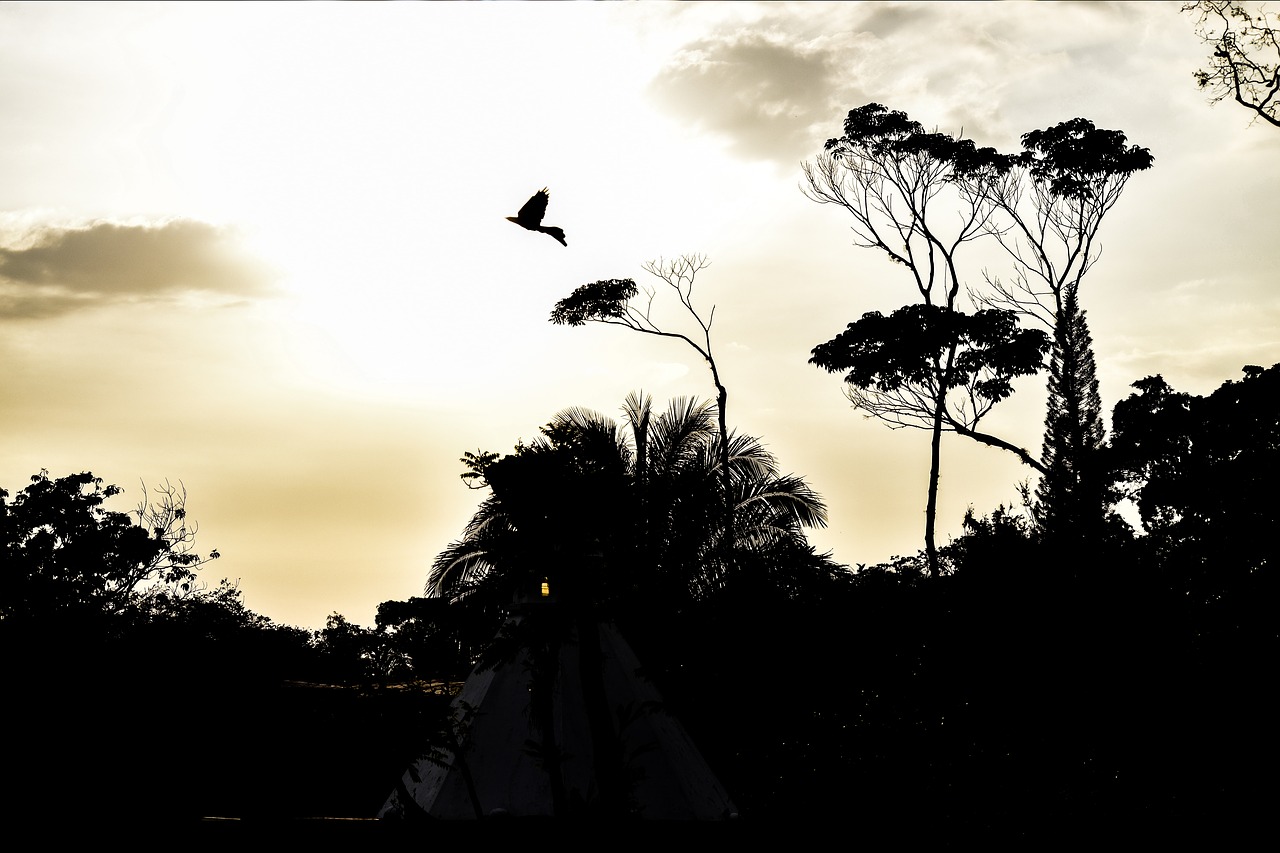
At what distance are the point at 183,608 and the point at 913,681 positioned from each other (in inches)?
1162

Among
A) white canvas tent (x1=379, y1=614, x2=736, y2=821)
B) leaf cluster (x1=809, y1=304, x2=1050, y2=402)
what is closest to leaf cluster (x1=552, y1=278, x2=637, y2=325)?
leaf cluster (x1=809, y1=304, x2=1050, y2=402)

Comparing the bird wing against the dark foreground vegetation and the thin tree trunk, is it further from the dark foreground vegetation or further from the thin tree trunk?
the thin tree trunk

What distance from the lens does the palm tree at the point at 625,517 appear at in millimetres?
14070

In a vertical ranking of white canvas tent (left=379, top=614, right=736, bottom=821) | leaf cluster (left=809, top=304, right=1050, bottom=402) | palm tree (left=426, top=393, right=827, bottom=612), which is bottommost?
white canvas tent (left=379, top=614, right=736, bottom=821)

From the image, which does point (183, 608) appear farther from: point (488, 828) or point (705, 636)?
point (488, 828)

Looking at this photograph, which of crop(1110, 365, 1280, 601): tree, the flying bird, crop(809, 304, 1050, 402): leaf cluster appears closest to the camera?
the flying bird

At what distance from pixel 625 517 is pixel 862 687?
6.56 meters

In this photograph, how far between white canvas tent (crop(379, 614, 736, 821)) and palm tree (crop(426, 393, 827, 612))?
1.13 m

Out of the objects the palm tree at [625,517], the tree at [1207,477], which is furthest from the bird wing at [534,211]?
the tree at [1207,477]

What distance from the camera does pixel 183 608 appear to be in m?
40.7

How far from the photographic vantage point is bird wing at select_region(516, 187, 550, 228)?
10859mm

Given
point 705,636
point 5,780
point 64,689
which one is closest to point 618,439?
point 705,636

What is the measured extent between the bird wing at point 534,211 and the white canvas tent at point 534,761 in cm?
543

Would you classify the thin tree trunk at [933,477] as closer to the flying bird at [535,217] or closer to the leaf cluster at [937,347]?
the leaf cluster at [937,347]
